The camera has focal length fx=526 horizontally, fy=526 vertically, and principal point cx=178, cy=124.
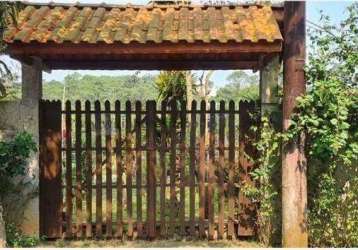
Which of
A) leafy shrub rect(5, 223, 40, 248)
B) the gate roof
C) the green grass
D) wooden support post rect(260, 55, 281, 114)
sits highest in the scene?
the gate roof

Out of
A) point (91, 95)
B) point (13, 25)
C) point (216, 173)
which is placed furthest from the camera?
point (91, 95)

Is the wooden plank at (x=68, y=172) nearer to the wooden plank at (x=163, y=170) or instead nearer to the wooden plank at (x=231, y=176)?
the wooden plank at (x=163, y=170)

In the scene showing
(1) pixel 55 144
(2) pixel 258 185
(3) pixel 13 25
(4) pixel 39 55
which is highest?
(3) pixel 13 25

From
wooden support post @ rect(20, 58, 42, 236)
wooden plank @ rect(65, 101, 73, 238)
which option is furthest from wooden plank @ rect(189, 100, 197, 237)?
wooden support post @ rect(20, 58, 42, 236)

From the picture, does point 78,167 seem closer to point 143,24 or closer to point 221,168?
point 221,168

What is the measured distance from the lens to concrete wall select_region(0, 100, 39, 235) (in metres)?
7.23

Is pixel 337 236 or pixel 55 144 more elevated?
pixel 55 144

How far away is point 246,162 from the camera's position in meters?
7.59

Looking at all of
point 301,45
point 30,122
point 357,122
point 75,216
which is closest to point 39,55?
point 30,122

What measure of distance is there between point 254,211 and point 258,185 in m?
0.42

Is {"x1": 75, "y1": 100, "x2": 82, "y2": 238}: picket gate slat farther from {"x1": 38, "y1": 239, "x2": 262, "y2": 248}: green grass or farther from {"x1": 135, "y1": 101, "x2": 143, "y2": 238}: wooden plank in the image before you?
{"x1": 135, "y1": 101, "x2": 143, "y2": 238}: wooden plank

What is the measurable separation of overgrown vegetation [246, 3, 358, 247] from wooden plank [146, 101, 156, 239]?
1.55 m

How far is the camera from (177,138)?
7.85m

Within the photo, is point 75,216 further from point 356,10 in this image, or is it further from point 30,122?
point 356,10
